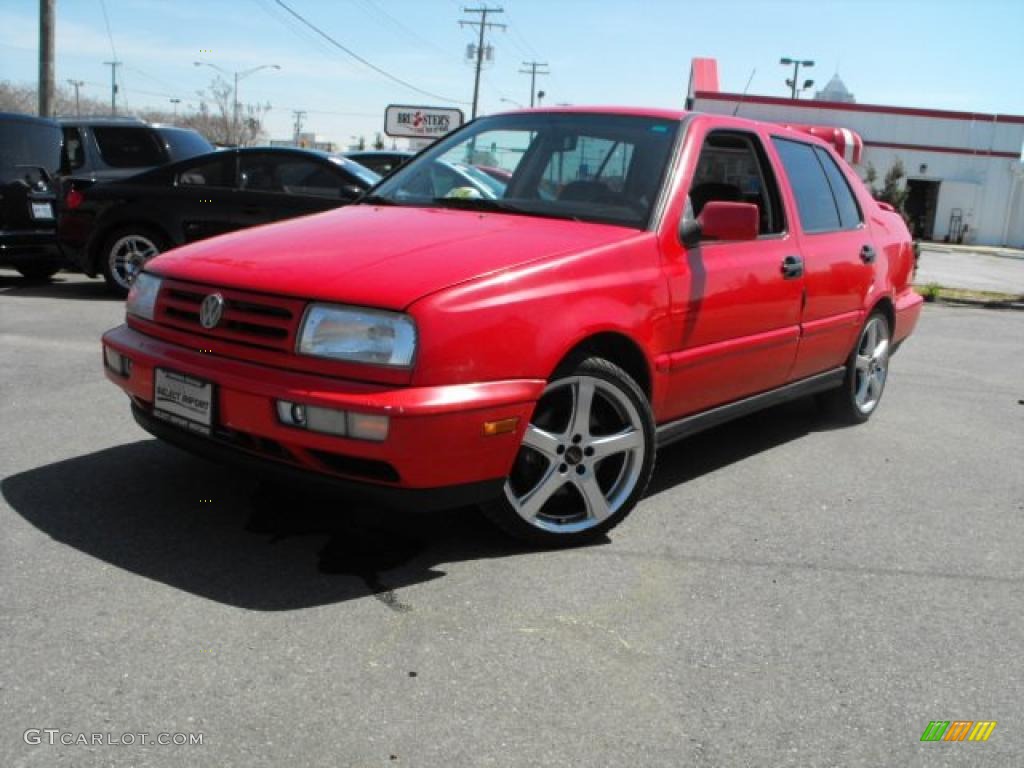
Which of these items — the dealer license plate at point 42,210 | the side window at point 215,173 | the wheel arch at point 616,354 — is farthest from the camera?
the dealer license plate at point 42,210

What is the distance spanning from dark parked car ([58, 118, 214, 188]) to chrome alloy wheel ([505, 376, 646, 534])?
9359 mm

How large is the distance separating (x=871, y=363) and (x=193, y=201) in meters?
6.43

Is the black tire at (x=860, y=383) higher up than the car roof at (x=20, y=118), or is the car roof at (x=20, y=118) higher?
the car roof at (x=20, y=118)

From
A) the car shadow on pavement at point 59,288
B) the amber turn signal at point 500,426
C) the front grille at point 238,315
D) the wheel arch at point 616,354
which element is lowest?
the car shadow on pavement at point 59,288

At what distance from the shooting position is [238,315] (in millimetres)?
3227

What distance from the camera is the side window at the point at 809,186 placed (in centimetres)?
500

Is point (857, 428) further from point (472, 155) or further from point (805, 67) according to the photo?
point (805, 67)

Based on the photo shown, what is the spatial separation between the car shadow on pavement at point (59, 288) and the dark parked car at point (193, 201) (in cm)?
37

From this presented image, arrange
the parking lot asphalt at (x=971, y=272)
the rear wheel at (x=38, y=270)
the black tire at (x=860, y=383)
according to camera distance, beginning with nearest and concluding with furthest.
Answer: the black tire at (x=860, y=383) → the rear wheel at (x=38, y=270) → the parking lot asphalt at (x=971, y=272)

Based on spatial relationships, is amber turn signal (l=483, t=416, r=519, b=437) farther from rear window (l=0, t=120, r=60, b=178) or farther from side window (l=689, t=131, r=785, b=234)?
rear window (l=0, t=120, r=60, b=178)

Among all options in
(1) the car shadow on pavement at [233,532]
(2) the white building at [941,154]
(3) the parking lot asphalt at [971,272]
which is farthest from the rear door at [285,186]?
(2) the white building at [941,154]

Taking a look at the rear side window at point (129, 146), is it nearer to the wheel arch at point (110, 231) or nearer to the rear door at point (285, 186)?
the wheel arch at point (110, 231)

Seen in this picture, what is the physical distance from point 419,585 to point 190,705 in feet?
3.09

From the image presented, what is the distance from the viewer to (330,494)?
3.10 meters
